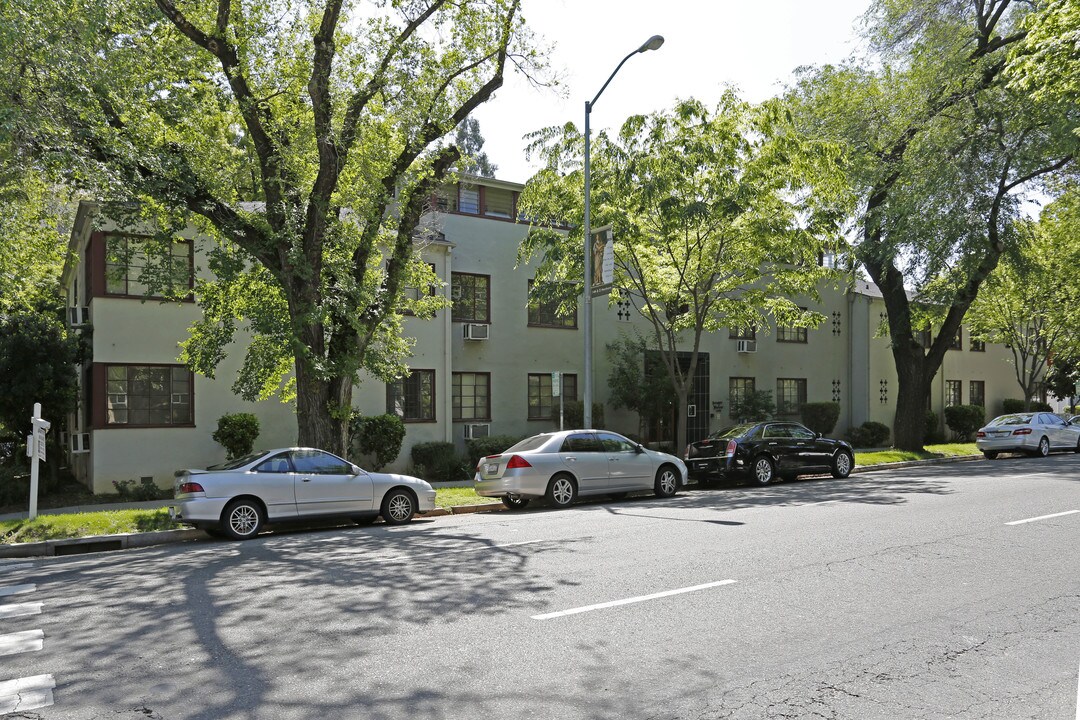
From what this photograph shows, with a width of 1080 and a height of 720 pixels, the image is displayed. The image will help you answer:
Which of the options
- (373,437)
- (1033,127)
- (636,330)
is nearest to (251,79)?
(373,437)

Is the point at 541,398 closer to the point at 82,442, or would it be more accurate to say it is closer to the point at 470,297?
the point at 470,297

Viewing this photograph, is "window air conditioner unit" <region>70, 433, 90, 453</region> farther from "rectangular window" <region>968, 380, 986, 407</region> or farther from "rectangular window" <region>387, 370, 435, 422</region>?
"rectangular window" <region>968, 380, 986, 407</region>

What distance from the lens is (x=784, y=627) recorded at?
6152 mm

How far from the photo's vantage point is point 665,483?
54.2 feet

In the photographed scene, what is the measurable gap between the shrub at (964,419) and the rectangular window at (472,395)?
21.5 m

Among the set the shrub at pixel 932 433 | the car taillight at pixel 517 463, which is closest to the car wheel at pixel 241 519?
the car taillight at pixel 517 463

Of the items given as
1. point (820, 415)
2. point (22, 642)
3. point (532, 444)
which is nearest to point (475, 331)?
point (532, 444)

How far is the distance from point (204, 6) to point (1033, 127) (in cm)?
2071

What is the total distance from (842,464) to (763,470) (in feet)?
9.92

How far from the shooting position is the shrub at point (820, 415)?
30641 millimetres

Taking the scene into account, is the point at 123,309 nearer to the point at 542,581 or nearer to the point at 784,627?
the point at 542,581

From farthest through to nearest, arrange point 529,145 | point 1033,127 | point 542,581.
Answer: point 1033,127 < point 529,145 < point 542,581

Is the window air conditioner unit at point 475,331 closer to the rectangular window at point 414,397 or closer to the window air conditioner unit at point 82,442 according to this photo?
the rectangular window at point 414,397

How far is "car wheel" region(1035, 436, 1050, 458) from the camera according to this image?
2647 cm
